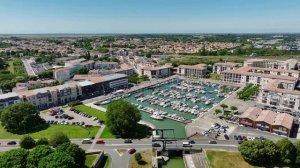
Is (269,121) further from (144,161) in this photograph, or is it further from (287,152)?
(144,161)

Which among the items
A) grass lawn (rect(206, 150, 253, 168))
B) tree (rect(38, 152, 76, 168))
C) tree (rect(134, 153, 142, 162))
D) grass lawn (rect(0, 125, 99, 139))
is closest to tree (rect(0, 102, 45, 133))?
grass lawn (rect(0, 125, 99, 139))

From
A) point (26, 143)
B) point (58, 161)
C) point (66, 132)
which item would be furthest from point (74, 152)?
point (66, 132)

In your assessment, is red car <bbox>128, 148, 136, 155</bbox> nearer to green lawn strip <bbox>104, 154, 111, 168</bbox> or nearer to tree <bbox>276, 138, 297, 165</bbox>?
green lawn strip <bbox>104, 154, 111, 168</bbox>

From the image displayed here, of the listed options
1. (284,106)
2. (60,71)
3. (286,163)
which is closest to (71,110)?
(60,71)

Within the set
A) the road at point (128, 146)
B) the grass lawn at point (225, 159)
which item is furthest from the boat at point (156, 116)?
the grass lawn at point (225, 159)

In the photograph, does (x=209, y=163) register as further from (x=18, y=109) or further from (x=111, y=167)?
(x=18, y=109)

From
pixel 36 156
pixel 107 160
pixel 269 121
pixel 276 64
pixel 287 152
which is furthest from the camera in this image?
pixel 276 64

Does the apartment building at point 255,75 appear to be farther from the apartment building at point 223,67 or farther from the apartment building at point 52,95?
the apartment building at point 52,95
